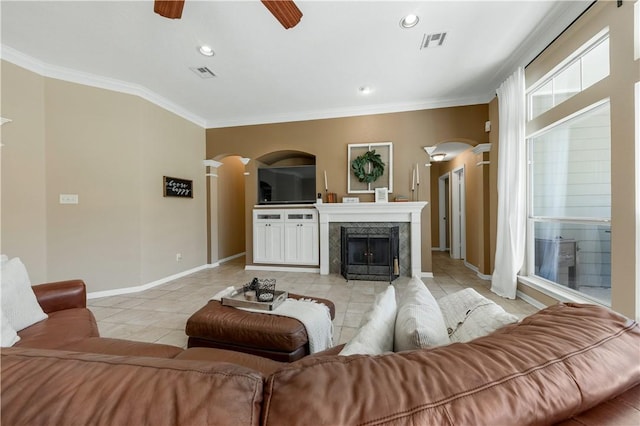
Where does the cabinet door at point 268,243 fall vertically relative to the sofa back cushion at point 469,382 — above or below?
below

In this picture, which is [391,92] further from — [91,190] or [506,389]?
[91,190]

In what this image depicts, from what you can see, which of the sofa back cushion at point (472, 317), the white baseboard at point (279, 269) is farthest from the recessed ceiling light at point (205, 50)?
the white baseboard at point (279, 269)

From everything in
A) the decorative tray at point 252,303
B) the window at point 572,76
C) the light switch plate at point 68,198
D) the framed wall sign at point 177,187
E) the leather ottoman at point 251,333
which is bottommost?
the leather ottoman at point 251,333

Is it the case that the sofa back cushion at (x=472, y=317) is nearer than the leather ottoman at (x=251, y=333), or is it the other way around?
the sofa back cushion at (x=472, y=317)

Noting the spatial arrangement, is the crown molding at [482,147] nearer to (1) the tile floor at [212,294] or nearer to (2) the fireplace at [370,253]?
(2) the fireplace at [370,253]

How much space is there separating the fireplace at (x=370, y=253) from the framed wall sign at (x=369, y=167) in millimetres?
738

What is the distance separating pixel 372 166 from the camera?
165 inches

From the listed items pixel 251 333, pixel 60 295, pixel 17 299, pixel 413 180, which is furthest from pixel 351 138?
pixel 17 299

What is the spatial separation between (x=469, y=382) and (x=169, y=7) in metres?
2.73

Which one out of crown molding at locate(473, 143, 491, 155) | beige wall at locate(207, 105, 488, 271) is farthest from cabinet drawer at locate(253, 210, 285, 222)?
crown molding at locate(473, 143, 491, 155)

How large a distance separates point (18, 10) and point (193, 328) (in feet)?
10.7

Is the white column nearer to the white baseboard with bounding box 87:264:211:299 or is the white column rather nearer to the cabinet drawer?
the cabinet drawer

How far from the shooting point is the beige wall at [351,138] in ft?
13.0

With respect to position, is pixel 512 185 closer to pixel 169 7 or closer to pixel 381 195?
pixel 381 195
